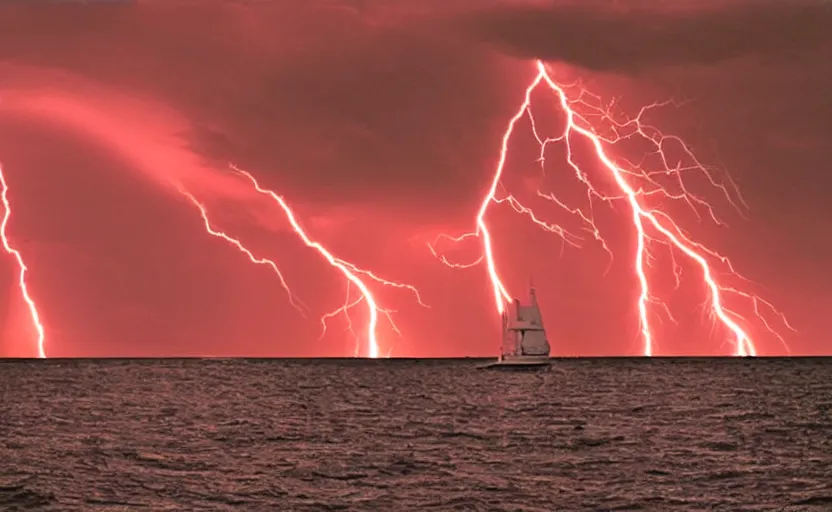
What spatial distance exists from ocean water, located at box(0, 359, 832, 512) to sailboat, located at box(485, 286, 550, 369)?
39480mm

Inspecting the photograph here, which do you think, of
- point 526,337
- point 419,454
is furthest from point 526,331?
point 419,454

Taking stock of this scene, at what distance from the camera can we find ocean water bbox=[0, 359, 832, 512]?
2888 centimetres

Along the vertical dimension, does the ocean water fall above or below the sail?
below

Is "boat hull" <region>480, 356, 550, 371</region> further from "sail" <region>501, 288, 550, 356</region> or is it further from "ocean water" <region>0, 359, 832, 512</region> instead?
"ocean water" <region>0, 359, 832, 512</region>

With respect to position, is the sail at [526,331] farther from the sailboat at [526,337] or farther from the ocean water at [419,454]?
the ocean water at [419,454]

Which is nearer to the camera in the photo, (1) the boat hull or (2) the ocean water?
(2) the ocean water

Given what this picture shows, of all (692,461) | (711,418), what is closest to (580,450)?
(692,461)

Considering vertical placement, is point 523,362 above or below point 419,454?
above

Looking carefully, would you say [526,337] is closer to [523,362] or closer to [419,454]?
[523,362]

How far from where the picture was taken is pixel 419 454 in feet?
126

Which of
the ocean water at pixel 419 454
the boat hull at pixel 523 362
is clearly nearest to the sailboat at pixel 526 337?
the boat hull at pixel 523 362

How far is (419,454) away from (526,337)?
7443 centimetres

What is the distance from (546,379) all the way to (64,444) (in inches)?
2620

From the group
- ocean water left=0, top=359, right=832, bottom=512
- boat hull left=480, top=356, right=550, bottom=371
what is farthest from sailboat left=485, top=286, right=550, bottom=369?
ocean water left=0, top=359, right=832, bottom=512
